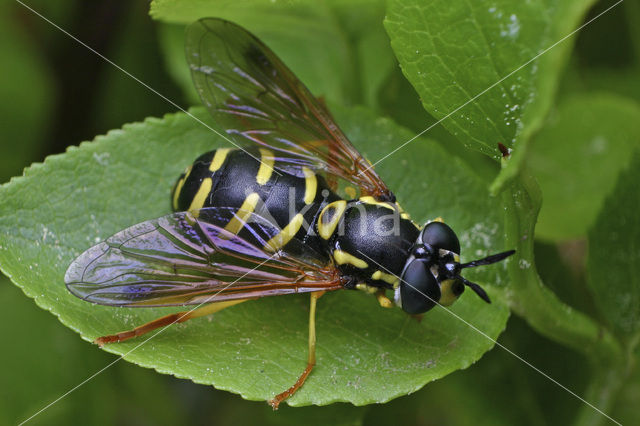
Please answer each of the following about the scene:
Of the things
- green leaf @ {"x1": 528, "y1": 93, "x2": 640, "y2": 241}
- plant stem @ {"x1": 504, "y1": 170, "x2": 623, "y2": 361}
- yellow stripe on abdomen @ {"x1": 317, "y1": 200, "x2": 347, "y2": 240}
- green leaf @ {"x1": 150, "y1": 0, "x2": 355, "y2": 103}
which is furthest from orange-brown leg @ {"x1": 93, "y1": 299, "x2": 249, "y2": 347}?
green leaf @ {"x1": 528, "y1": 93, "x2": 640, "y2": 241}

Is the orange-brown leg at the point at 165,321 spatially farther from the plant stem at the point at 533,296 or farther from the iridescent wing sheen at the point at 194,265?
the plant stem at the point at 533,296

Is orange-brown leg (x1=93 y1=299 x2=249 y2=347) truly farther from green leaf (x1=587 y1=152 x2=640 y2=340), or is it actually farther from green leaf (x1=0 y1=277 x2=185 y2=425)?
green leaf (x1=587 y1=152 x2=640 y2=340)

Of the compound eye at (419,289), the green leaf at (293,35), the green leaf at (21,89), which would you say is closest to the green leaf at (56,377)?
the green leaf at (21,89)

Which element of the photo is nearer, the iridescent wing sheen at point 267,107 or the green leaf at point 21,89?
the iridescent wing sheen at point 267,107

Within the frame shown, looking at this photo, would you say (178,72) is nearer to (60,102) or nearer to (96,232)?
(60,102)

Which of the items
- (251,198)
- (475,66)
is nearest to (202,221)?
(251,198)
